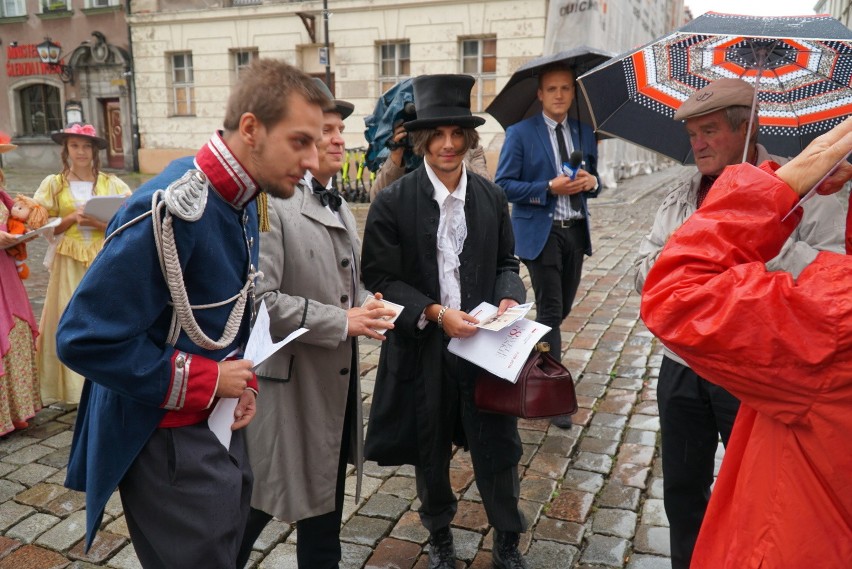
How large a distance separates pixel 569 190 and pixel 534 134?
1.60 ft

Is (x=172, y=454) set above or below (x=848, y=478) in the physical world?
below

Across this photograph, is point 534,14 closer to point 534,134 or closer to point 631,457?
point 534,134

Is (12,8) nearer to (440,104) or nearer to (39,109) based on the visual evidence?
(39,109)

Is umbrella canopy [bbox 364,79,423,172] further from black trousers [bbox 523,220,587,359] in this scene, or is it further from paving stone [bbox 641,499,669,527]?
paving stone [bbox 641,499,669,527]

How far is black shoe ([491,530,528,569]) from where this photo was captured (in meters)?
2.90

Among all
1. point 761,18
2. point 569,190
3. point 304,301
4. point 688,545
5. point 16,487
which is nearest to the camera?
point 761,18

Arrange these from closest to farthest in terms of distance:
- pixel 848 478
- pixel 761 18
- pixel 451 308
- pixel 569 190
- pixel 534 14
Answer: pixel 848 478 → pixel 761 18 → pixel 451 308 → pixel 569 190 → pixel 534 14

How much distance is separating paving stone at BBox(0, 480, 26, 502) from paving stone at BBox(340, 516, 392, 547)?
70.1 inches

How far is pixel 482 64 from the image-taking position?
18.3m

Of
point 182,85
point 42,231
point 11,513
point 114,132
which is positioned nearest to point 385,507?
point 11,513

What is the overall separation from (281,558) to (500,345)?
1.39 meters

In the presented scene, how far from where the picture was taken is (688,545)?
266 centimetres

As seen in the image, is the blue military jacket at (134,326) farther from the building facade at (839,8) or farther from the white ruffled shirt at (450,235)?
the building facade at (839,8)

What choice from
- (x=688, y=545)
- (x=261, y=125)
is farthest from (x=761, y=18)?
(x=688, y=545)
